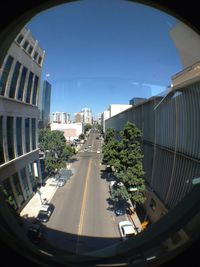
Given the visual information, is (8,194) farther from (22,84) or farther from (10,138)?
(22,84)

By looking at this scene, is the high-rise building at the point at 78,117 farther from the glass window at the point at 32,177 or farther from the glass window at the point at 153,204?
the glass window at the point at 153,204

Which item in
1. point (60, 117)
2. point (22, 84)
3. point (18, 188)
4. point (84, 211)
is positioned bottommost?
point (84, 211)

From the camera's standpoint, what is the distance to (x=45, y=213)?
1.17m

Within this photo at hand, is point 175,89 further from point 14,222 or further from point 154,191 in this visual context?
point 14,222

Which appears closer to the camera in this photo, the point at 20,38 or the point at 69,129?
the point at 20,38

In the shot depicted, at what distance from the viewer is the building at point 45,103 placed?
1074mm

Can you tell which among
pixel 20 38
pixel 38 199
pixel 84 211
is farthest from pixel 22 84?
pixel 84 211

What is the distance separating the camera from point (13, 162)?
3.28 ft

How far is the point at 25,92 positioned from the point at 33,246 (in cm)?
53

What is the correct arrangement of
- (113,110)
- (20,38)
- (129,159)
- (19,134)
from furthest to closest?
1. (129,159)
2. (113,110)
3. (19,134)
4. (20,38)

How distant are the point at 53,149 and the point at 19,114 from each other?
1.28 ft

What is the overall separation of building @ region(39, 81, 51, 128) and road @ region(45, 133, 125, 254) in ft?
1.25

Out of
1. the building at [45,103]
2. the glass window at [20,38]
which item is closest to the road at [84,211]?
the building at [45,103]

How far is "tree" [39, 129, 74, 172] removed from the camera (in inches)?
46.5
